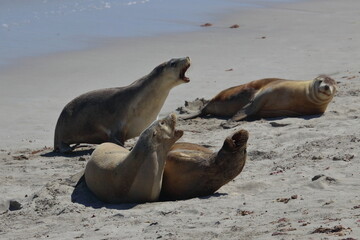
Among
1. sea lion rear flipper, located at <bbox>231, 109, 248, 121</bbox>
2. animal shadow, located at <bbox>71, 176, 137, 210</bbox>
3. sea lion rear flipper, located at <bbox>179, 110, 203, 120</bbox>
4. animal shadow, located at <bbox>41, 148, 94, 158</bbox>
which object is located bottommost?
animal shadow, located at <bbox>41, 148, 94, 158</bbox>

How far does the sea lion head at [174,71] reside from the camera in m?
8.62

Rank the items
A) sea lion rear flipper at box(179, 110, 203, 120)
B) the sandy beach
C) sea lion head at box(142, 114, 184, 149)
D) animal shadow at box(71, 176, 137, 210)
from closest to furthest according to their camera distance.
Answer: the sandy beach < animal shadow at box(71, 176, 137, 210) < sea lion head at box(142, 114, 184, 149) < sea lion rear flipper at box(179, 110, 203, 120)

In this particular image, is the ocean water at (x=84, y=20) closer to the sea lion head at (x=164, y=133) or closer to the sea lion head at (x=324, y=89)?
the sea lion head at (x=324, y=89)

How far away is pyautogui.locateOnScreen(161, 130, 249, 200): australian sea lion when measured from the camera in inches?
249

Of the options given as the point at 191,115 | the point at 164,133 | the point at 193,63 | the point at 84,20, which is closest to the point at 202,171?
the point at 164,133

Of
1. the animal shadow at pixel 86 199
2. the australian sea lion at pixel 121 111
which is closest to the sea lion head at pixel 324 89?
the australian sea lion at pixel 121 111

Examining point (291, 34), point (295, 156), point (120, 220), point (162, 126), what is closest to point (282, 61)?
point (291, 34)

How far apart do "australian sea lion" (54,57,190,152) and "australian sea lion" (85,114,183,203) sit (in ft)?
6.21

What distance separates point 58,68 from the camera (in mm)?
12781

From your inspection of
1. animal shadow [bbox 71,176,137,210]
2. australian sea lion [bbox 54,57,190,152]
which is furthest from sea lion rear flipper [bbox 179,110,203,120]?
animal shadow [bbox 71,176,137,210]

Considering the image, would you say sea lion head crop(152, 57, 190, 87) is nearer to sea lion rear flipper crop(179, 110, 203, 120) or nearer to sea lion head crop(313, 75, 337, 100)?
sea lion rear flipper crop(179, 110, 203, 120)

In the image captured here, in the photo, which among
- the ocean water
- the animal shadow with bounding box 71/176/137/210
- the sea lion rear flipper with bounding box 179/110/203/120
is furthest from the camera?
the ocean water

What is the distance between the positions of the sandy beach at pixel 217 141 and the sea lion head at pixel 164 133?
514 mm

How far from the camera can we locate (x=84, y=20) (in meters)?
17.4
